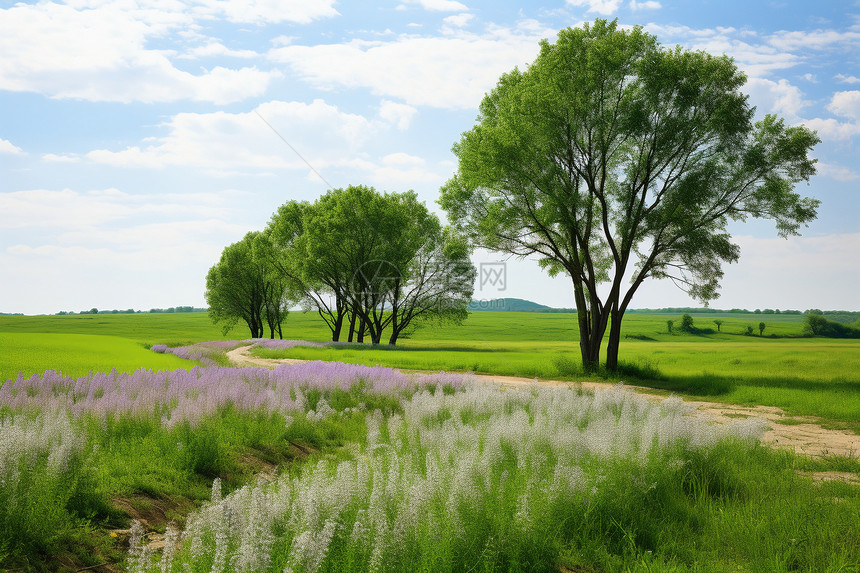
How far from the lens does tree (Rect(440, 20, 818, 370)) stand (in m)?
22.0

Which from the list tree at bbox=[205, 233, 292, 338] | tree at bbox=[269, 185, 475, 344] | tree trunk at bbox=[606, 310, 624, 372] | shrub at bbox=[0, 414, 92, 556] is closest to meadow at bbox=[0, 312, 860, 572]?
shrub at bbox=[0, 414, 92, 556]

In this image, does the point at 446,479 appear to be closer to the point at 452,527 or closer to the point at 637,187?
the point at 452,527

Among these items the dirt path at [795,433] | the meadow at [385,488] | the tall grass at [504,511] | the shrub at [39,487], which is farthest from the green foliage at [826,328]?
the shrub at [39,487]

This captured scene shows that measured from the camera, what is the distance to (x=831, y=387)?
18.6 metres

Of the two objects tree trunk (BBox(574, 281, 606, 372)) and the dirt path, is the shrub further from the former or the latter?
tree trunk (BBox(574, 281, 606, 372))

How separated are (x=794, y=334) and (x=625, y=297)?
2500 inches

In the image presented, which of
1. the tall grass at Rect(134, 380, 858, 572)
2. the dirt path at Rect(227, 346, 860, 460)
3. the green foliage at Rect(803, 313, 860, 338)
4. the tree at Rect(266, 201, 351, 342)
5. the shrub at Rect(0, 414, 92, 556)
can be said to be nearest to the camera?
the tall grass at Rect(134, 380, 858, 572)

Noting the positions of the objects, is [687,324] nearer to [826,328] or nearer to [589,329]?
[826,328]

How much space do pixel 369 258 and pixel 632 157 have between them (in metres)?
25.5

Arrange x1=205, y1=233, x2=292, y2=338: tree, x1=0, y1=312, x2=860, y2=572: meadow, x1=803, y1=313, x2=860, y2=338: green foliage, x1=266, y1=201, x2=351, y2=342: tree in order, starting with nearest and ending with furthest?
x1=0, y1=312, x2=860, y2=572: meadow → x1=266, y1=201, x2=351, y2=342: tree → x1=803, y1=313, x2=860, y2=338: green foliage → x1=205, y1=233, x2=292, y2=338: tree

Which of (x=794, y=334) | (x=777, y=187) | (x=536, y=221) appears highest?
(x=777, y=187)

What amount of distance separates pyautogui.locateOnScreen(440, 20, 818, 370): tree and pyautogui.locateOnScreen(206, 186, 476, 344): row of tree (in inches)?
591

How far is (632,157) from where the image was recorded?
944 inches

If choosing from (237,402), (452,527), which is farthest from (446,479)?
(237,402)
